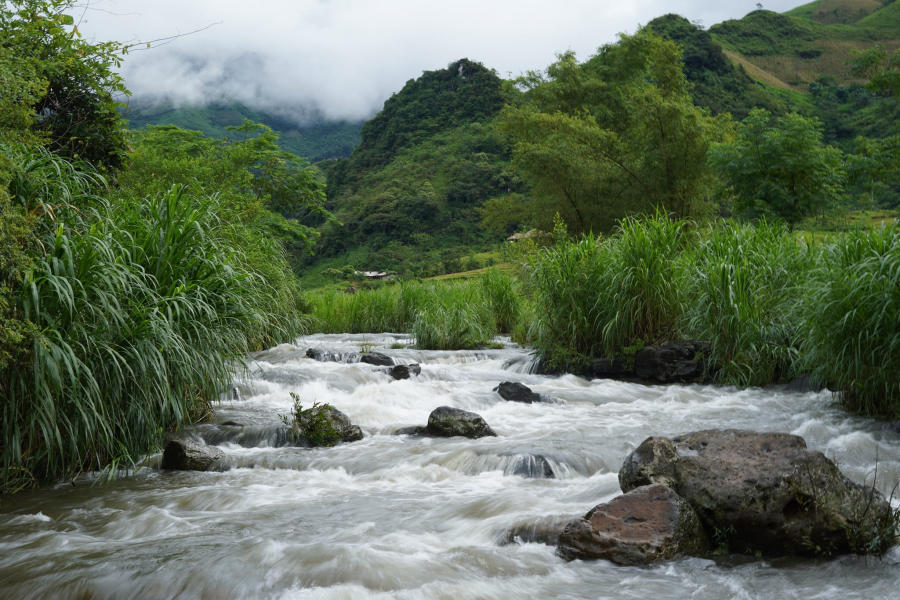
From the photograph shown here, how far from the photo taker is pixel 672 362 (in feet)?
29.6

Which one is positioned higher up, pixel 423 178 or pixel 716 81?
pixel 716 81

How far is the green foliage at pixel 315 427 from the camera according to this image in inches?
251

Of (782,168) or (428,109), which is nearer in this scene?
(782,168)

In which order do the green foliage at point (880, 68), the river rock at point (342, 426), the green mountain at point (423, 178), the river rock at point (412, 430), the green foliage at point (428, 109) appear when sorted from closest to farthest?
the river rock at point (342, 426)
the river rock at point (412, 430)
the green foliage at point (880, 68)
the green mountain at point (423, 178)
the green foliage at point (428, 109)

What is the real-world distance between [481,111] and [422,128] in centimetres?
583

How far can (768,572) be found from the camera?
3.38m

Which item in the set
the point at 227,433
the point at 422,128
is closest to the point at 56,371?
the point at 227,433

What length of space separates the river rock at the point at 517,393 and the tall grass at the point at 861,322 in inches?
123

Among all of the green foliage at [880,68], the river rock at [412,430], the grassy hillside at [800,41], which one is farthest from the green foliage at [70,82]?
the grassy hillside at [800,41]

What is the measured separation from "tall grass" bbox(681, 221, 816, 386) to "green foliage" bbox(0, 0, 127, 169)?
25.1 ft

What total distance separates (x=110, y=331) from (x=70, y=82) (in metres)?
3.96

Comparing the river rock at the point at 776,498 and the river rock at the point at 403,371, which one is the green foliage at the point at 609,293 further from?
the river rock at the point at 776,498

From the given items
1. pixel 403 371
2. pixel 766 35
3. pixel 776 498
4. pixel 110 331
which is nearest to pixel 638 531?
pixel 776 498

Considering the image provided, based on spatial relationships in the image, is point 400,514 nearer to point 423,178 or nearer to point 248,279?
point 248,279
